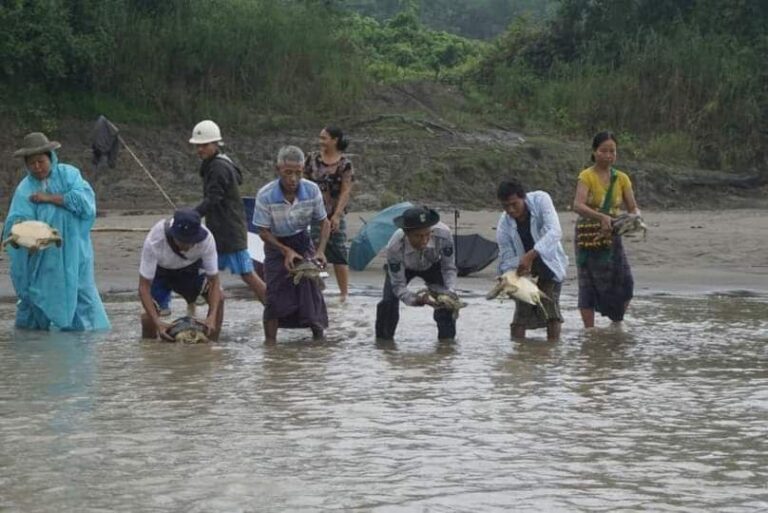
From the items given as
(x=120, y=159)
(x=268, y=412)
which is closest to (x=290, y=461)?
(x=268, y=412)

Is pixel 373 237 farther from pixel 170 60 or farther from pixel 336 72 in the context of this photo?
pixel 336 72

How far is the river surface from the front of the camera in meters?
5.68

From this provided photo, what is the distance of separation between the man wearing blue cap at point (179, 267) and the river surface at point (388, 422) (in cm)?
22

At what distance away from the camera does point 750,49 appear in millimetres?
26578

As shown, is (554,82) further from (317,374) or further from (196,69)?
(317,374)

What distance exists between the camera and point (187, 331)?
952 cm

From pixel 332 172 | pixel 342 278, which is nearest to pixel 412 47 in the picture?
pixel 342 278

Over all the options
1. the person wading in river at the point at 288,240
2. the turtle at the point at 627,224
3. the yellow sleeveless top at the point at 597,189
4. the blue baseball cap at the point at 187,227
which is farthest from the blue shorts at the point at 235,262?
the turtle at the point at 627,224

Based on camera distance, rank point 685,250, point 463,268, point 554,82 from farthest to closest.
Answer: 1. point 554,82
2. point 685,250
3. point 463,268

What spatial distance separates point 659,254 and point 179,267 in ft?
24.5

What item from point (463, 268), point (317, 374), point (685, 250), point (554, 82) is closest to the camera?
point (317, 374)

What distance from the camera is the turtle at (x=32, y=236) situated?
9.76 meters

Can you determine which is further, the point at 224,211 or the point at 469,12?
the point at 469,12

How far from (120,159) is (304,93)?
3.79 metres
